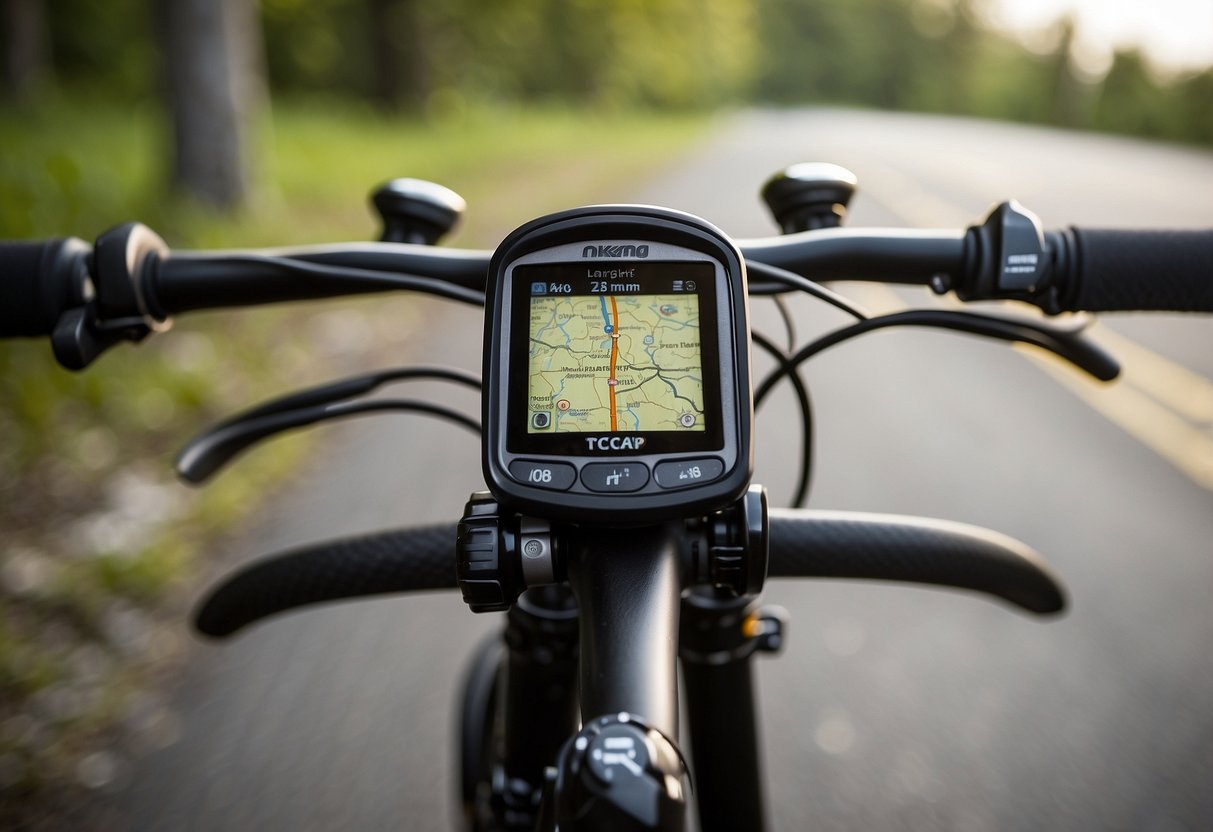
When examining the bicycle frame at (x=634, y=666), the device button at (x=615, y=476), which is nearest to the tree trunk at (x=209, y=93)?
the bicycle frame at (x=634, y=666)

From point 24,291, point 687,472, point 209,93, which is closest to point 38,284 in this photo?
point 24,291

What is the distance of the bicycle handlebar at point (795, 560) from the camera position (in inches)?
41.2

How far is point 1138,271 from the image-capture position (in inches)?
44.3

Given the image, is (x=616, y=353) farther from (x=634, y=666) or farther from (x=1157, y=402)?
(x=1157, y=402)

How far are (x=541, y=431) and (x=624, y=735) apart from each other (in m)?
0.34

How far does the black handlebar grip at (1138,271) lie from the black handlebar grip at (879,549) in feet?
1.06

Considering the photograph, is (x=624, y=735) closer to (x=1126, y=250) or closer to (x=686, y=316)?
(x=686, y=316)

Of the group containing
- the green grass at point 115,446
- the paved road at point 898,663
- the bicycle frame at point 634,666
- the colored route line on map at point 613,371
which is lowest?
the paved road at point 898,663

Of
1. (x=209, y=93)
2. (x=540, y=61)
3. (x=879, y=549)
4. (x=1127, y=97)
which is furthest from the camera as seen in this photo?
(x=1127, y=97)

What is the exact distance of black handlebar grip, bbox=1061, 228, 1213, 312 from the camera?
1.11 metres

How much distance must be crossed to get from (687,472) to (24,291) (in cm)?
83

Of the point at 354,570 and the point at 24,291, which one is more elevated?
the point at 24,291

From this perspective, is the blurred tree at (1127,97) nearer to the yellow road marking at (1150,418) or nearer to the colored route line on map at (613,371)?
the yellow road marking at (1150,418)

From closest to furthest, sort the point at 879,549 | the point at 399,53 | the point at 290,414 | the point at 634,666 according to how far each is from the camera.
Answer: the point at 634,666 → the point at 879,549 → the point at 290,414 → the point at 399,53
